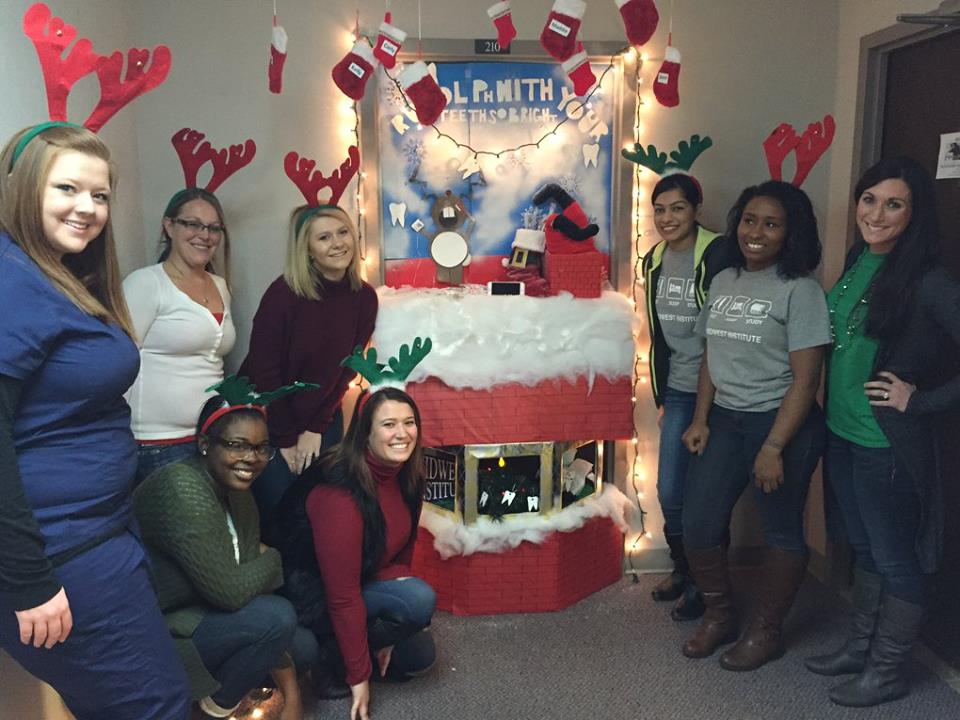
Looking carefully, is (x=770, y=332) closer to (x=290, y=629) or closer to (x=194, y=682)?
(x=290, y=629)

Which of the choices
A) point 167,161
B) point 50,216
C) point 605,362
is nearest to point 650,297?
point 605,362

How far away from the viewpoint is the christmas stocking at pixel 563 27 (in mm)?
2307

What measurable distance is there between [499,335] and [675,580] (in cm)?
113

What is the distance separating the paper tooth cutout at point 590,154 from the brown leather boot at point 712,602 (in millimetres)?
1378

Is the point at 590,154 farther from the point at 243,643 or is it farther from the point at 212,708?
the point at 212,708

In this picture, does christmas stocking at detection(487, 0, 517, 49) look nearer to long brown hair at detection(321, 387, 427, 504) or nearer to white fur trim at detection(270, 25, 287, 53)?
white fur trim at detection(270, 25, 287, 53)

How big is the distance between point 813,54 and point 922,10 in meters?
0.46

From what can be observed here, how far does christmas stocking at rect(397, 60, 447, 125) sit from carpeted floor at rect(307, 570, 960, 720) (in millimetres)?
1693

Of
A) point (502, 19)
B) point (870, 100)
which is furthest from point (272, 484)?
point (870, 100)

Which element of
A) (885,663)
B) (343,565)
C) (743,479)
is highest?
(743,479)

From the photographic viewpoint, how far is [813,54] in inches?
114

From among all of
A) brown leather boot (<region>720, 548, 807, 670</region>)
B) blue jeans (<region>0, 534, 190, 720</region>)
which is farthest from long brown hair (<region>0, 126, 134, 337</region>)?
brown leather boot (<region>720, 548, 807, 670</region>)

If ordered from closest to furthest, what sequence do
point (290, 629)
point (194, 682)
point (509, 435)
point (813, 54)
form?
point (194, 682) < point (290, 629) < point (509, 435) < point (813, 54)

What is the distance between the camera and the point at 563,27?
234 centimetres
